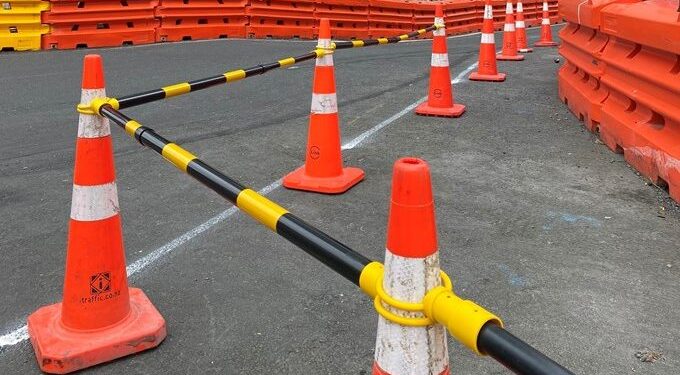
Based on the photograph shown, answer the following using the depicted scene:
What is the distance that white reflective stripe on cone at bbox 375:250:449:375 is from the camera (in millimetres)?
1545

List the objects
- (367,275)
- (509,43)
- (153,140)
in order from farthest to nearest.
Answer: (509,43)
(153,140)
(367,275)

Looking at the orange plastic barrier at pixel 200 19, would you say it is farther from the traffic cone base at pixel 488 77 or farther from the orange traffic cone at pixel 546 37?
the traffic cone base at pixel 488 77

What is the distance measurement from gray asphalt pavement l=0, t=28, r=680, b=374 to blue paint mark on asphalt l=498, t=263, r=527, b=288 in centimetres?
1

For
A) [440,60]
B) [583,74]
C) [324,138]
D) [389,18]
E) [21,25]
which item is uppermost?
[389,18]

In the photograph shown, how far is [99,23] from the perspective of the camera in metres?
15.0

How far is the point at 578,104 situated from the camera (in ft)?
24.0

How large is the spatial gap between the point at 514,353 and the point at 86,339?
→ 88.5 inches

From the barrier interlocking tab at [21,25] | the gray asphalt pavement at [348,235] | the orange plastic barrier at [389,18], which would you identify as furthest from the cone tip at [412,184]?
the orange plastic barrier at [389,18]

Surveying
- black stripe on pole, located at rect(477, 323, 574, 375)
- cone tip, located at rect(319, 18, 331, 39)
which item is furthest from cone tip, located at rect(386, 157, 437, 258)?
cone tip, located at rect(319, 18, 331, 39)

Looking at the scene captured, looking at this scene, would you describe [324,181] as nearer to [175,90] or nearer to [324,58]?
[324,58]

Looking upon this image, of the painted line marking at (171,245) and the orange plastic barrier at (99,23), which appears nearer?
the painted line marking at (171,245)

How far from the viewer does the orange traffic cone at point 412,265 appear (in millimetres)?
1544

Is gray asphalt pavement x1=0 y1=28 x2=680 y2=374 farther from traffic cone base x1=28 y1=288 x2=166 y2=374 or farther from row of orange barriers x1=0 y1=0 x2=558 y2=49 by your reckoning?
row of orange barriers x1=0 y1=0 x2=558 y2=49

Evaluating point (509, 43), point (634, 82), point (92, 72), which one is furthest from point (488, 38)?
point (92, 72)
